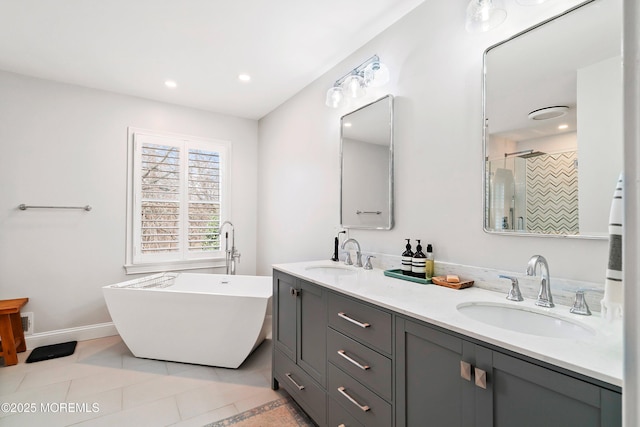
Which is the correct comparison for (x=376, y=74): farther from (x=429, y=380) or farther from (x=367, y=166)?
(x=429, y=380)

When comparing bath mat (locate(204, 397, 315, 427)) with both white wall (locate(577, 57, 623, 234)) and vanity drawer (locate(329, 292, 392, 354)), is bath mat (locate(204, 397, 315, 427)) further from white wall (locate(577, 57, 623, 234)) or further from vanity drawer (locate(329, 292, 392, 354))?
white wall (locate(577, 57, 623, 234))

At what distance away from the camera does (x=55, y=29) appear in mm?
2264

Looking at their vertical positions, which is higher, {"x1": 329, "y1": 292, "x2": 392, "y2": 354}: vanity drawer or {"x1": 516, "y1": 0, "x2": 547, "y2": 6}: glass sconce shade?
{"x1": 516, "y1": 0, "x2": 547, "y2": 6}: glass sconce shade

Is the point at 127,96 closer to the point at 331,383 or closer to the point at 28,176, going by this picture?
the point at 28,176

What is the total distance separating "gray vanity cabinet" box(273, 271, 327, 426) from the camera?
177cm

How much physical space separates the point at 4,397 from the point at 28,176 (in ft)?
6.47

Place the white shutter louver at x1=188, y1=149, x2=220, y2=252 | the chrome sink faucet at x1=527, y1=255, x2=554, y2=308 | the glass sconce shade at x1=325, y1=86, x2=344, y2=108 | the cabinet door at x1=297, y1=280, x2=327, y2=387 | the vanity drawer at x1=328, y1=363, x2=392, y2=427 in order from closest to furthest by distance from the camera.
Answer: the chrome sink faucet at x1=527, y1=255, x2=554, y2=308
the vanity drawer at x1=328, y1=363, x2=392, y2=427
the cabinet door at x1=297, y1=280, x2=327, y2=387
the glass sconce shade at x1=325, y1=86, x2=344, y2=108
the white shutter louver at x1=188, y1=149, x2=220, y2=252

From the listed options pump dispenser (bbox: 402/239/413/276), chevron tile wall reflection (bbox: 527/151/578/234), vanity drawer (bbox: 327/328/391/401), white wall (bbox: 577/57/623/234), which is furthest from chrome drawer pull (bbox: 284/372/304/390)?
white wall (bbox: 577/57/623/234)

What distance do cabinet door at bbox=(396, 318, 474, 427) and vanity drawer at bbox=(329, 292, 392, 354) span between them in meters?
0.08

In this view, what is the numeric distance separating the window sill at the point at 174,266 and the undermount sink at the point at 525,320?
3.36m

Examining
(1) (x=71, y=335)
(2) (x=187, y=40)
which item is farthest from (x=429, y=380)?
(1) (x=71, y=335)

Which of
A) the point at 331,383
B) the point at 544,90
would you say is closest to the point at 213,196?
the point at 331,383

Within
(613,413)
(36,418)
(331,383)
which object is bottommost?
(36,418)

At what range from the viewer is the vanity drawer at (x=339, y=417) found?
1.51m
